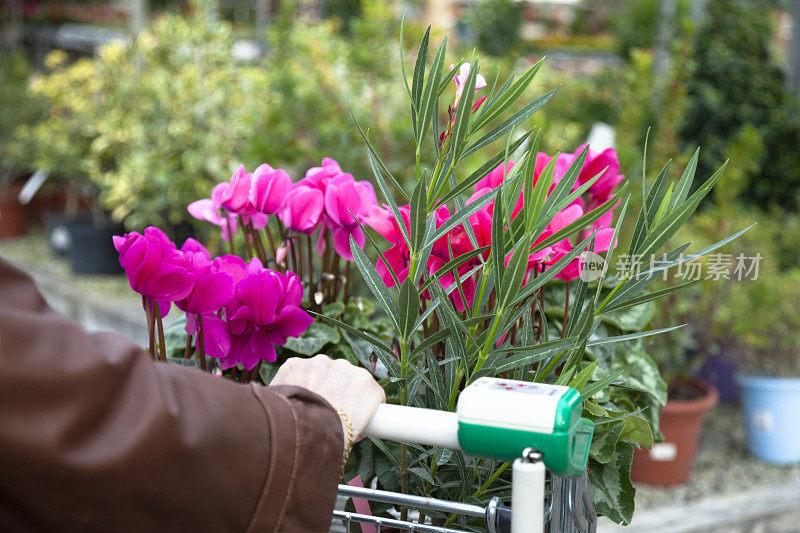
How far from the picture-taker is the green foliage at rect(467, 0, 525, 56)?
8320mm

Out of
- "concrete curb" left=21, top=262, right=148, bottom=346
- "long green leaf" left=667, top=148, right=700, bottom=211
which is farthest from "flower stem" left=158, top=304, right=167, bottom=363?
"concrete curb" left=21, top=262, right=148, bottom=346

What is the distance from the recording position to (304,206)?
4.17 feet

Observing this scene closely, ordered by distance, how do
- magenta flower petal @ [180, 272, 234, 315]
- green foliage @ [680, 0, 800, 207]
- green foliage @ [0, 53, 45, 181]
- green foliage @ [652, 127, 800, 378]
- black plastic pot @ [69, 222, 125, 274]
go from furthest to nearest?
1. green foliage @ [0, 53, 45, 181]
2. black plastic pot @ [69, 222, 125, 274]
3. green foliage @ [680, 0, 800, 207]
4. green foliage @ [652, 127, 800, 378]
5. magenta flower petal @ [180, 272, 234, 315]

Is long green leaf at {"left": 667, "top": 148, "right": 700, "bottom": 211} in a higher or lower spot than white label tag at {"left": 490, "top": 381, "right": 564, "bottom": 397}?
higher

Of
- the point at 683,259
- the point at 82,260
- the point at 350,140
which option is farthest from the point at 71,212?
the point at 683,259

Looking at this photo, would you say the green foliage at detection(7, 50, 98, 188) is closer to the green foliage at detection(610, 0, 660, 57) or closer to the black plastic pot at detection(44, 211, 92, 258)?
the black plastic pot at detection(44, 211, 92, 258)

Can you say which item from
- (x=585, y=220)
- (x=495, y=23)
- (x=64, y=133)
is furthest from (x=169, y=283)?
(x=495, y=23)

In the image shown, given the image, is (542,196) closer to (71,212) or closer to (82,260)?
(82,260)

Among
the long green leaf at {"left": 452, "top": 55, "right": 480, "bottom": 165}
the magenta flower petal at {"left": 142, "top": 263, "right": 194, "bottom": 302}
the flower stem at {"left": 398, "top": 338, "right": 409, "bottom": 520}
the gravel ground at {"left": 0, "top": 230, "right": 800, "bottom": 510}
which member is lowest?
the gravel ground at {"left": 0, "top": 230, "right": 800, "bottom": 510}

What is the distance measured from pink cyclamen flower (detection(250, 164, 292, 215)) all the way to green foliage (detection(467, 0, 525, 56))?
719 cm

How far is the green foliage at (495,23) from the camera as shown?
832 centimetres

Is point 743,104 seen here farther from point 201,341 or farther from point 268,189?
point 201,341

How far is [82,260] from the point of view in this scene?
5.67 metres

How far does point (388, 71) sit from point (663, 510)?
2654 mm
